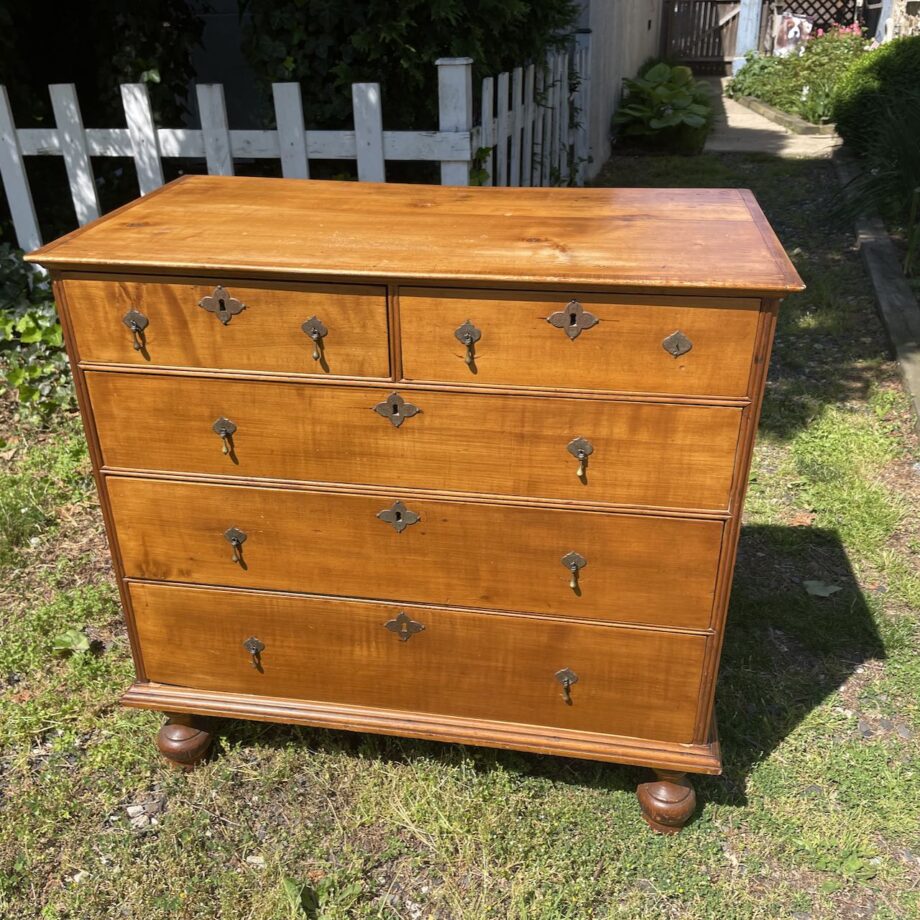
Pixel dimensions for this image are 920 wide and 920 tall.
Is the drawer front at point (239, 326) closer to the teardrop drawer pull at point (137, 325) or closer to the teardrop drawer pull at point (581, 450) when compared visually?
the teardrop drawer pull at point (137, 325)

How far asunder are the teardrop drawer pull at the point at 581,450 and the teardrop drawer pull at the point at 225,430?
2.58ft

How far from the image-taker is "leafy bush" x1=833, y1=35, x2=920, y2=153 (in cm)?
870

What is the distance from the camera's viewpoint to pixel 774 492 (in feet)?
12.7

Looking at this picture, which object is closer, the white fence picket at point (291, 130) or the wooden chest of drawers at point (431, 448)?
the wooden chest of drawers at point (431, 448)

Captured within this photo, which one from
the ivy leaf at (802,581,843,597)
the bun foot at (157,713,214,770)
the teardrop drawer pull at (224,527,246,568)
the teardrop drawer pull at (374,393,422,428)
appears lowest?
the ivy leaf at (802,581,843,597)

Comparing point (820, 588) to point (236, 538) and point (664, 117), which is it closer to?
point (236, 538)

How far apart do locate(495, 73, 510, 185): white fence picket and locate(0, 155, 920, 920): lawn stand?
2466 mm

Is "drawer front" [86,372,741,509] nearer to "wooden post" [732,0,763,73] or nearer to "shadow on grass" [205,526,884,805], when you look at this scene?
"shadow on grass" [205,526,884,805]

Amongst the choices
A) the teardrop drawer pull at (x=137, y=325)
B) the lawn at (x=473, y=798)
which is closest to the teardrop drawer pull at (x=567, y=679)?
the lawn at (x=473, y=798)

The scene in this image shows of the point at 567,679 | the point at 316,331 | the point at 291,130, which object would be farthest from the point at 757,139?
the point at 316,331

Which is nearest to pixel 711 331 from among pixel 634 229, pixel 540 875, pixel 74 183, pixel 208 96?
pixel 634 229

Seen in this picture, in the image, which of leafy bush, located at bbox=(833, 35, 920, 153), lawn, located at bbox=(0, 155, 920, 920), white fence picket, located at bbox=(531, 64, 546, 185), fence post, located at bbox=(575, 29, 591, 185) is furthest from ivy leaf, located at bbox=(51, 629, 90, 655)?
leafy bush, located at bbox=(833, 35, 920, 153)

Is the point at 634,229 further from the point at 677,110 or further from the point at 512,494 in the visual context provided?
the point at 677,110

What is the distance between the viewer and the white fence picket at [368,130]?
3.76 meters
